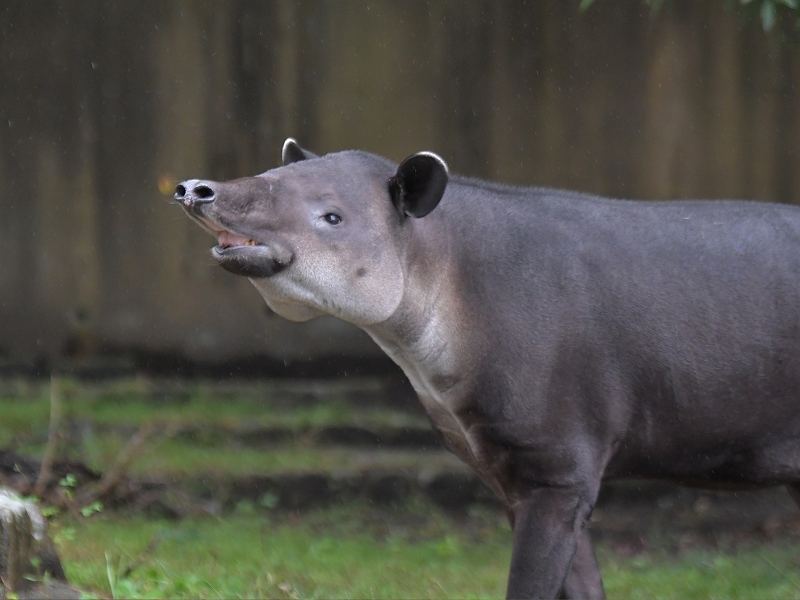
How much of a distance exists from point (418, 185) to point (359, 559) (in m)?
2.67

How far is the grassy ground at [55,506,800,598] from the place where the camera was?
18.7ft

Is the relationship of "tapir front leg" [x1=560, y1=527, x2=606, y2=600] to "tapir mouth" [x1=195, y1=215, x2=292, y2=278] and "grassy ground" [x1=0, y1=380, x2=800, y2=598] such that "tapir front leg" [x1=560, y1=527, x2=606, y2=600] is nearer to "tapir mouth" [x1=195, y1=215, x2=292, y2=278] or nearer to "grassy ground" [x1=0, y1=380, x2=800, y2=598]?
"grassy ground" [x1=0, y1=380, x2=800, y2=598]

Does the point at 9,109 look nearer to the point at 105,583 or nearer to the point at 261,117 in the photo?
the point at 261,117

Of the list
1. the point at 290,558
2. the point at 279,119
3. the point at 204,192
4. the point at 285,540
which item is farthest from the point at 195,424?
the point at 204,192

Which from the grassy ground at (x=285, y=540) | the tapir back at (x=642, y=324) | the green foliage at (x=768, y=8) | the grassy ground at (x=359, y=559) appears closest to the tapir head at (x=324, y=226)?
the tapir back at (x=642, y=324)

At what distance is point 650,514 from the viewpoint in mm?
7156

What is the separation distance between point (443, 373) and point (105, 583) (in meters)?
1.61

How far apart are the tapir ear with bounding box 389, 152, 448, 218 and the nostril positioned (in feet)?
2.44

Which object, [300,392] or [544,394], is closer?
[544,394]

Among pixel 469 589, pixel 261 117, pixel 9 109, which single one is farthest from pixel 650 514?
pixel 9 109

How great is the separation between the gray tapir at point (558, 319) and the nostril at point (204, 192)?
26cm

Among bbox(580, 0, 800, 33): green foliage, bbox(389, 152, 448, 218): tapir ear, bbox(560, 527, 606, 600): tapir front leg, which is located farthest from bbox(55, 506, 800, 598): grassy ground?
bbox(580, 0, 800, 33): green foliage

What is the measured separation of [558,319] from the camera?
445cm

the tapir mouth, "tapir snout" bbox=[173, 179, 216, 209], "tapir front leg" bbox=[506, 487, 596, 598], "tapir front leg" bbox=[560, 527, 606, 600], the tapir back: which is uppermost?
"tapir snout" bbox=[173, 179, 216, 209]
